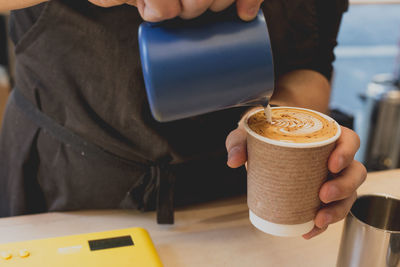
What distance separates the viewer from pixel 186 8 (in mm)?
624

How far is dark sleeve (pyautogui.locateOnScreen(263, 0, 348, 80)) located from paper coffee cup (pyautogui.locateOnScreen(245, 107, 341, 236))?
419mm

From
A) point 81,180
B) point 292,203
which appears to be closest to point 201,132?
point 81,180

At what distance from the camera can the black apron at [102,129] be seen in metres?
0.98

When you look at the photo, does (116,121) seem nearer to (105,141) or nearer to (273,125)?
(105,141)

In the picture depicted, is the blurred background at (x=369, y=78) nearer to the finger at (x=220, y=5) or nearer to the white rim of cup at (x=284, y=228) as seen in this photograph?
the white rim of cup at (x=284, y=228)

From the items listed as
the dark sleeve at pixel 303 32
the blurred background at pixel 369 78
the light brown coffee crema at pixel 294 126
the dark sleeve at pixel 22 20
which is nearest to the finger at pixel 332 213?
the light brown coffee crema at pixel 294 126

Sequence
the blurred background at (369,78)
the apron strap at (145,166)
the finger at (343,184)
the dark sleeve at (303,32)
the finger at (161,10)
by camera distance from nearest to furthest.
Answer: the finger at (161,10) → the finger at (343,184) → the apron strap at (145,166) → the dark sleeve at (303,32) → the blurred background at (369,78)

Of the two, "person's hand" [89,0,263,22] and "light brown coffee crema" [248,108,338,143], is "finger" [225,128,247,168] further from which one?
"person's hand" [89,0,263,22]

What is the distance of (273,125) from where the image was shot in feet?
2.40

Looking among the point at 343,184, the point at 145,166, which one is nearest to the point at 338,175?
the point at 343,184

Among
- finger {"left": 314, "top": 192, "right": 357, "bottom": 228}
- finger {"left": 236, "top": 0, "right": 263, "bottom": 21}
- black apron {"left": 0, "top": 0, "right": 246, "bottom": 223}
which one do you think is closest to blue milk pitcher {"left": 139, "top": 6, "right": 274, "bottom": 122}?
finger {"left": 236, "top": 0, "right": 263, "bottom": 21}

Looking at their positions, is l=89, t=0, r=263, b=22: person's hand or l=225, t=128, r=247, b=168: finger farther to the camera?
l=225, t=128, r=247, b=168: finger

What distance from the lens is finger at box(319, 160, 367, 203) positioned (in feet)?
2.34

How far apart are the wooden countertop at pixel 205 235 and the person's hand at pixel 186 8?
0.45 m
